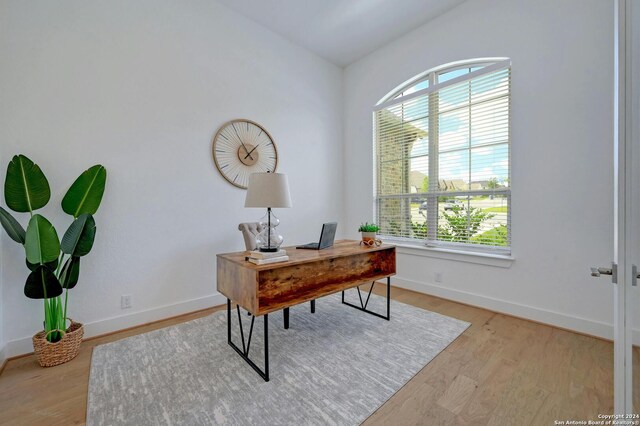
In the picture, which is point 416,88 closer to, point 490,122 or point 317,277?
point 490,122

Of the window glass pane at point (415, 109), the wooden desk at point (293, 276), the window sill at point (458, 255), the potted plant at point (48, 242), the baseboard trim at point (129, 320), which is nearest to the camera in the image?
the wooden desk at point (293, 276)

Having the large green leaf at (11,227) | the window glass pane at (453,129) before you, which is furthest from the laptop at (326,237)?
the large green leaf at (11,227)

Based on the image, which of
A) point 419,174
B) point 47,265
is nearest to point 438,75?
point 419,174

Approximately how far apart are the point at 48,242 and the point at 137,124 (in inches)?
49.3

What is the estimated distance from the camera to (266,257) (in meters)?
1.78

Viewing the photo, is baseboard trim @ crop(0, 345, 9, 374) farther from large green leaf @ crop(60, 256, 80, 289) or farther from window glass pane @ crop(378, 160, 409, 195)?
window glass pane @ crop(378, 160, 409, 195)

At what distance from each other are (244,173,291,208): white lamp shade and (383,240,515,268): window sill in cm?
225

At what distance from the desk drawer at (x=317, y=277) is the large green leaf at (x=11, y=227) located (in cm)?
170

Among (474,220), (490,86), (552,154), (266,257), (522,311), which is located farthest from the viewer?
(474,220)

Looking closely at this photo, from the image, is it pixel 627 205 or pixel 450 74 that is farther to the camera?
pixel 450 74

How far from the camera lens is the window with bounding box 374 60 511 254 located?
2.86 meters

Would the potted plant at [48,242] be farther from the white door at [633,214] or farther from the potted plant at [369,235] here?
the white door at [633,214]

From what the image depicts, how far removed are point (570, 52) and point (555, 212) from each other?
1392mm

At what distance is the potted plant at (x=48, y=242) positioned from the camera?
1.81m
